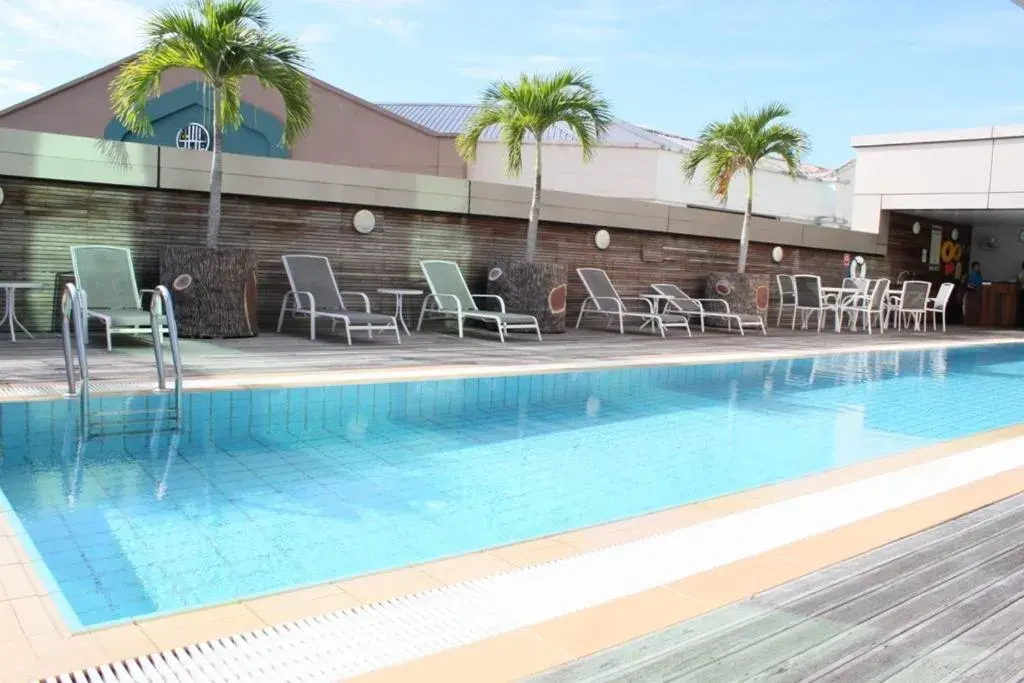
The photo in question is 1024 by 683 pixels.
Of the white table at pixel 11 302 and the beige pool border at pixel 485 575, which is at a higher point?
the white table at pixel 11 302

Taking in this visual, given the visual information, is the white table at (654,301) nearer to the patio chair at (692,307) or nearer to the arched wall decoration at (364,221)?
the patio chair at (692,307)

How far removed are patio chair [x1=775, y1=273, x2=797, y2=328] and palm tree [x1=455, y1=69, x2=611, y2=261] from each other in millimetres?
5413

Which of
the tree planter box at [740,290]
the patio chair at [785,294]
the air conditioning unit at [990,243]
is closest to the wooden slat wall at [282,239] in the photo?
the tree planter box at [740,290]

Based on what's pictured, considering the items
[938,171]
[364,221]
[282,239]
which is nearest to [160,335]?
[282,239]

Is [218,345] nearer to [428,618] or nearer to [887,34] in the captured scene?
[428,618]

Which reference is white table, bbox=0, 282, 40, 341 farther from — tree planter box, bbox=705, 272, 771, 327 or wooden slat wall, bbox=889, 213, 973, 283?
wooden slat wall, bbox=889, 213, 973, 283

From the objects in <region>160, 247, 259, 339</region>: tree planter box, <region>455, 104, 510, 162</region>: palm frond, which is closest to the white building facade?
<region>455, 104, 510, 162</region>: palm frond

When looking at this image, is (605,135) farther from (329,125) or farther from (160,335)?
(160,335)

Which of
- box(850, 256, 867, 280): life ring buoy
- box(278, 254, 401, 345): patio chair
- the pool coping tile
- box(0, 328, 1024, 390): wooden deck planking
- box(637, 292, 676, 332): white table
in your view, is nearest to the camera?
the pool coping tile

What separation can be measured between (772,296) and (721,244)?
1.74m

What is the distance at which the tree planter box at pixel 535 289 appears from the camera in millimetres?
10227

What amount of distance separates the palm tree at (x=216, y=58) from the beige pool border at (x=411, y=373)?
2700 millimetres

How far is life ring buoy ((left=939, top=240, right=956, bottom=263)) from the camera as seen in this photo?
19.6 m

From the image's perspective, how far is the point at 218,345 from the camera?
758 centimetres
